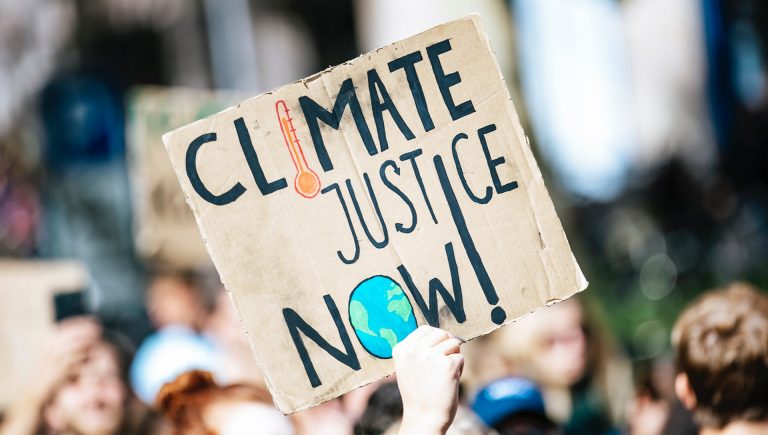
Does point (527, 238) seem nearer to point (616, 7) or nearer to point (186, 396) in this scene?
point (186, 396)

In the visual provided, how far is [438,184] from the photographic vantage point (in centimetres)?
240

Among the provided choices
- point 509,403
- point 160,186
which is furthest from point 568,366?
point 160,186

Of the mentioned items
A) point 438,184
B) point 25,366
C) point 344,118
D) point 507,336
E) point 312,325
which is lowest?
point 507,336

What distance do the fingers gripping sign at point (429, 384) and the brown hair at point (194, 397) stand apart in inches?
30.3

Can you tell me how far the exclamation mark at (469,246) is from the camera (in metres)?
2.36

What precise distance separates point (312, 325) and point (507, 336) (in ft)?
8.48

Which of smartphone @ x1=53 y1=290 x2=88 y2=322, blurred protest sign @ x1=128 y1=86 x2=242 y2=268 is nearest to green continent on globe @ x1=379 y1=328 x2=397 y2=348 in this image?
smartphone @ x1=53 y1=290 x2=88 y2=322

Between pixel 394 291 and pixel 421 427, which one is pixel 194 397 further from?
pixel 421 427

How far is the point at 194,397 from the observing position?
2828mm

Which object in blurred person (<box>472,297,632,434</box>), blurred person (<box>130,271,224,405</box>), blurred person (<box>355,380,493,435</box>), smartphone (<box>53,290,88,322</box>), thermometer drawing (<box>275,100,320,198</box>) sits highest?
thermometer drawing (<box>275,100,320,198</box>)

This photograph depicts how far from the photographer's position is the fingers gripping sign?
2.06m

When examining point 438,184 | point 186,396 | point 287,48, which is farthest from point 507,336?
point 287,48

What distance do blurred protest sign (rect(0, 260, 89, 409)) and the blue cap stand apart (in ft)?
5.53

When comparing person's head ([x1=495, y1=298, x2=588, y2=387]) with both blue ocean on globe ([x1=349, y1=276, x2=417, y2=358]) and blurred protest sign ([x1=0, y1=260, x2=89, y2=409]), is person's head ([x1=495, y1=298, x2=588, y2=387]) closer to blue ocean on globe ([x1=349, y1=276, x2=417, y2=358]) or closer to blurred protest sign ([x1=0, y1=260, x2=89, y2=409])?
blurred protest sign ([x1=0, y1=260, x2=89, y2=409])
